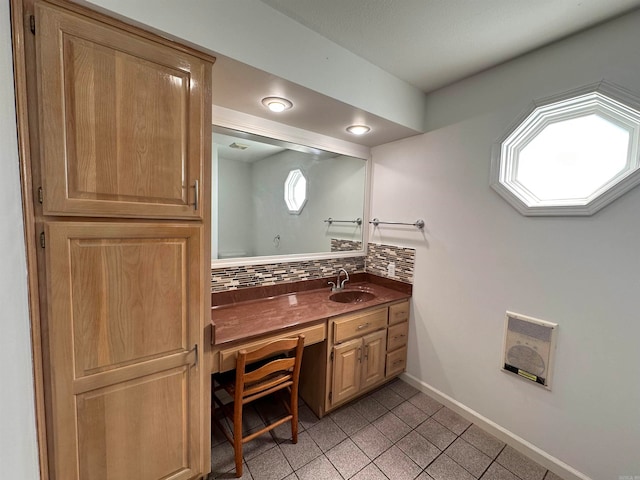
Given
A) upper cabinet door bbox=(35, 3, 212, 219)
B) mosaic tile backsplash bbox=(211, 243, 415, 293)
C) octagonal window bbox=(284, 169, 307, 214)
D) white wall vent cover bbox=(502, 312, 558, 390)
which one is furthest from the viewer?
octagonal window bbox=(284, 169, 307, 214)

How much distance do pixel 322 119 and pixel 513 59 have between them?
4.12 ft

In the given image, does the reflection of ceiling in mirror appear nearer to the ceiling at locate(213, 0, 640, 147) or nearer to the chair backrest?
the ceiling at locate(213, 0, 640, 147)

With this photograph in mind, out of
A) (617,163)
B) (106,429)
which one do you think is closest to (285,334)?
(106,429)

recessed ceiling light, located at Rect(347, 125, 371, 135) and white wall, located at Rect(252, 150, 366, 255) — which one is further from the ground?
recessed ceiling light, located at Rect(347, 125, 371, 135)

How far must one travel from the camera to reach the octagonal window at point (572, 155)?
4.35 ft

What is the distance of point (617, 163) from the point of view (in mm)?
1363

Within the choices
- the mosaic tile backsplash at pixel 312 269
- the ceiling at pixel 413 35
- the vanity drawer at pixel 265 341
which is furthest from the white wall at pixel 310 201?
the vanity drawer at pixel 265 341

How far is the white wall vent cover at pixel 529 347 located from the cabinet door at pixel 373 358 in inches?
32.4

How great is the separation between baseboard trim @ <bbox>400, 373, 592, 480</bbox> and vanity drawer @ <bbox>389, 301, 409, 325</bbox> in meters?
0.55

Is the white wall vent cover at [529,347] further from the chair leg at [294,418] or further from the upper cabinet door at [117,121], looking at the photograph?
the upper cabinet door at [117,121]

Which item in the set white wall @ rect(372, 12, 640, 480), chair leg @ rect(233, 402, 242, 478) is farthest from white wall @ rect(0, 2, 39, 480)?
white wall @ rect(372, 12, 640, 480)

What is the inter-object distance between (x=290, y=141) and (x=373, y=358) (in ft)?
6.08

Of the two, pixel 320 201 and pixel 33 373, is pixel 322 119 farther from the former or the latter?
pixel 33 373

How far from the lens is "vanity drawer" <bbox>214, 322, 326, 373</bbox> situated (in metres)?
1.40
